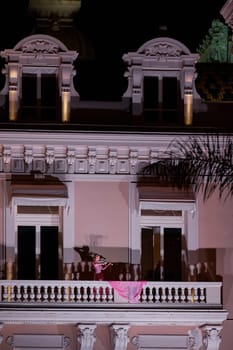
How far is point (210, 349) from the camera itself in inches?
1768

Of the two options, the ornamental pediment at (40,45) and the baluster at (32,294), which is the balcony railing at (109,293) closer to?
the baluster at (32,294)

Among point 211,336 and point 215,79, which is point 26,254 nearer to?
point 211,336

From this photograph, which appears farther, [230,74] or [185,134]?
[230,74]

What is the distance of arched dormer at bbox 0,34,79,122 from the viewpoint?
149 feet

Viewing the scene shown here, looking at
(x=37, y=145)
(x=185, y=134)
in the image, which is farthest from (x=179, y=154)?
(x=37, y=145)

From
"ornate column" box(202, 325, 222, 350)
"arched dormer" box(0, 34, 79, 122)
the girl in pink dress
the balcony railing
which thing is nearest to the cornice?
"ornate column" box(202, 325, 222, 350)

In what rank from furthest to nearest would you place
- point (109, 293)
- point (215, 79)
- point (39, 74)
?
point (215, 79) < point (39, 74) < point (109, 293)

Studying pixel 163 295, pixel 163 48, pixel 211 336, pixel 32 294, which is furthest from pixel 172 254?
pixel 163 48

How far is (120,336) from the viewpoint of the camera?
44469 mm

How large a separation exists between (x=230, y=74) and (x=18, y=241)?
26.3 ft

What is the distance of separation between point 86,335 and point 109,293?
1355 mm

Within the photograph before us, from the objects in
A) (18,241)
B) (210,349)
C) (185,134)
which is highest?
(185,134)

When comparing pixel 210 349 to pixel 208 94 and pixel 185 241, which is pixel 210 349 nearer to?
pixel 185 241

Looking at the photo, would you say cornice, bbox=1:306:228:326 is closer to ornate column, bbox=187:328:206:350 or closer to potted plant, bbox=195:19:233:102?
ornate column, bbox=187:328:206:350
